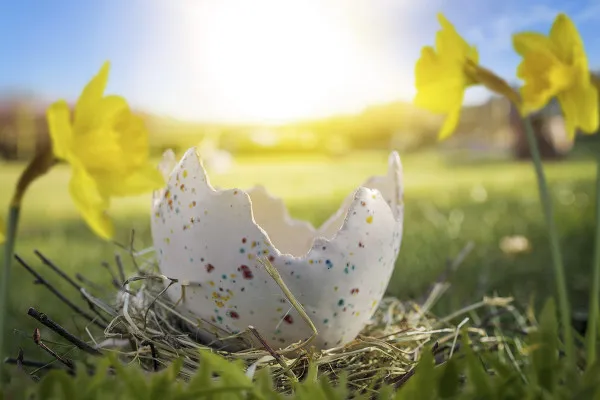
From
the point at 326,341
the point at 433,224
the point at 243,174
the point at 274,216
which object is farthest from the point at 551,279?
the point at 243,174

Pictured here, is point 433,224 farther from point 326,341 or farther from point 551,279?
point 326,341

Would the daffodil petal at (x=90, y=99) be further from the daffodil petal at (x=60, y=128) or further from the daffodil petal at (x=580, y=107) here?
the daffodil petal at (x=580, y=107)

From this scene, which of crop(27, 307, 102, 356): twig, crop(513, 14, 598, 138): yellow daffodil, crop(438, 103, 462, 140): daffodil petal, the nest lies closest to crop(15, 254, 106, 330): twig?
the nest

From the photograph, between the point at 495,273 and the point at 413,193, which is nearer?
the point at 495,273

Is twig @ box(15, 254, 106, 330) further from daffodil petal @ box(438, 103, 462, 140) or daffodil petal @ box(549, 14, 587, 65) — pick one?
daffodil petal @ box(549, 14, 587, 65)

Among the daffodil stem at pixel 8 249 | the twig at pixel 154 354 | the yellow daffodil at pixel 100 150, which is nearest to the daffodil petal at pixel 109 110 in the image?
the yellow daffodil at pixel 100 150

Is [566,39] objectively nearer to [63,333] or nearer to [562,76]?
[562,76]
